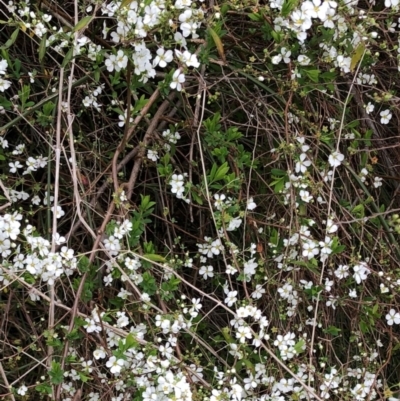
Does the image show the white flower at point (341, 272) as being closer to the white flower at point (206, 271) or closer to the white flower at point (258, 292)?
the white flower at point (258, 292)

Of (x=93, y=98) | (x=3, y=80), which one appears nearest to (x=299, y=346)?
(x=93, y=98)

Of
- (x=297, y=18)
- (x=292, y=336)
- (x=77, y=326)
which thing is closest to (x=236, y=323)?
(x=292, y=336)

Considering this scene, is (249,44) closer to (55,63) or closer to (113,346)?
(55,63)

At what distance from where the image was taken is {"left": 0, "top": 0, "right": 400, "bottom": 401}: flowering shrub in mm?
1582

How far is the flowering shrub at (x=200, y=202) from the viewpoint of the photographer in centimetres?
158

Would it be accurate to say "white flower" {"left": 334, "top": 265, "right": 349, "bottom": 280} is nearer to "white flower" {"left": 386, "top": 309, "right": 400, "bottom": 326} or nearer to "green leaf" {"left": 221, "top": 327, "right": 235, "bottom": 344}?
"white flower" {"left": 386, "top": 309, "right": 400, "bottom": 326}

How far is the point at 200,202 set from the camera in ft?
5.67

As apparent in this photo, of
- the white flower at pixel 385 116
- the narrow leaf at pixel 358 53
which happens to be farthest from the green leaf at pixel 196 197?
the white flower at pixel 385 116

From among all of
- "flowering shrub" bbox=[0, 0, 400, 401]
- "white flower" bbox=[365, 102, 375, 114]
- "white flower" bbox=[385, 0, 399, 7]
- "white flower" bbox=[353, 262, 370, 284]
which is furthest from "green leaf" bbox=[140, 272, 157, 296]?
"white flower" bbox=[385, 0, 399, 7]

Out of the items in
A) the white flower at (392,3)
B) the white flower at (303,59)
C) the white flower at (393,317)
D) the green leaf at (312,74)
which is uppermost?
the white flower at (392,3)

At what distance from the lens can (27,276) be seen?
62.6 inches

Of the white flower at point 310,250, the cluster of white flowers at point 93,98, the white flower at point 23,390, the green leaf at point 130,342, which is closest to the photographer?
the green leaf at point 130,342

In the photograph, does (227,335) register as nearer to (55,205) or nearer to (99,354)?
(99,354)

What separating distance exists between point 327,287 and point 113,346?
687 mm
